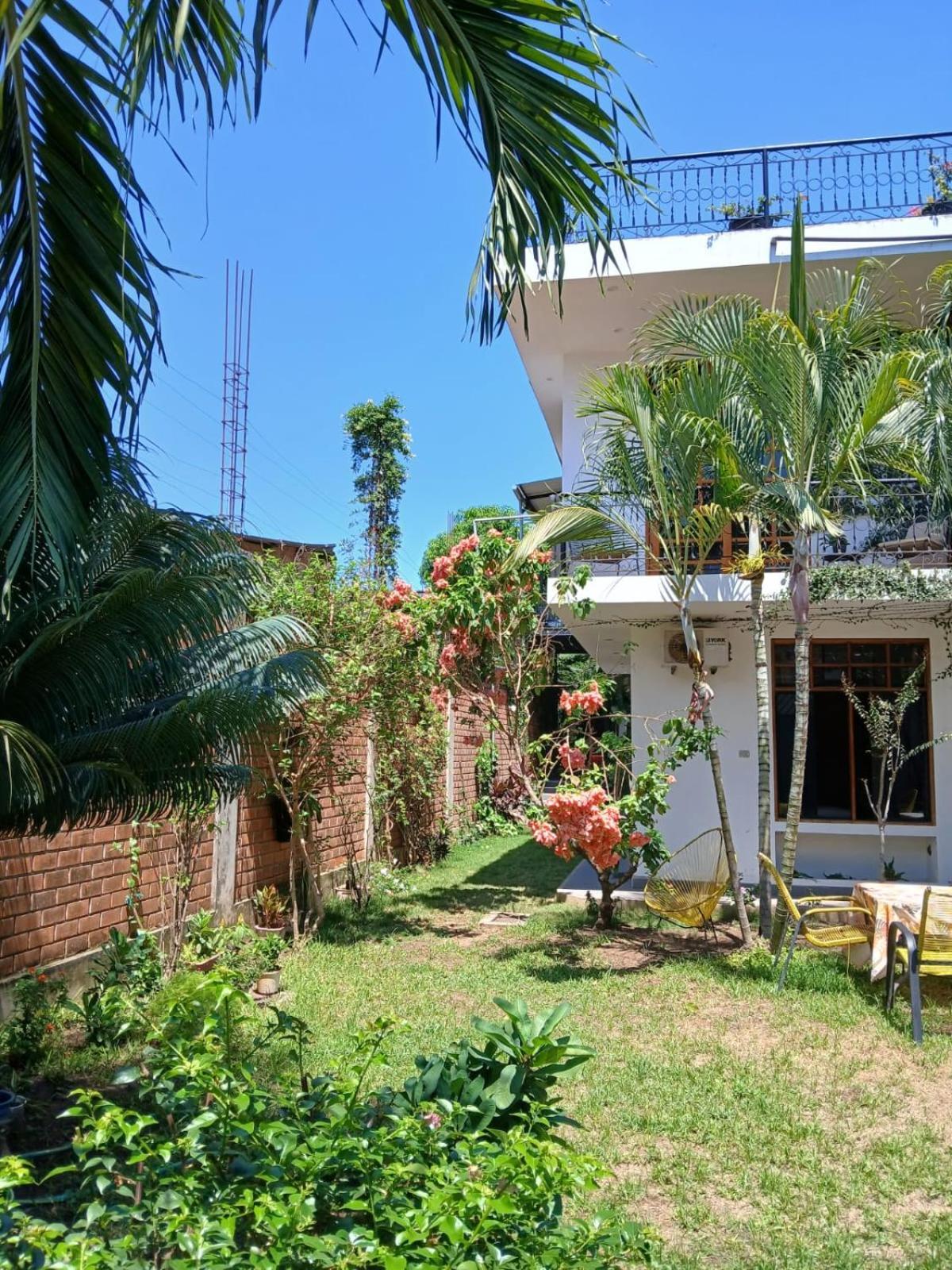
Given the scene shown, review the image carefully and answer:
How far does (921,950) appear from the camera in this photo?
6.43 meters

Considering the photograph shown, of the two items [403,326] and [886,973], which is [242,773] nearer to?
[886,973]

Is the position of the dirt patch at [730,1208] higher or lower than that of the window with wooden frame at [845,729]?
lower

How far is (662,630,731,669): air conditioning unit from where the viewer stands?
458 inches

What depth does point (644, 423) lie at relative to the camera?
27.4 feet

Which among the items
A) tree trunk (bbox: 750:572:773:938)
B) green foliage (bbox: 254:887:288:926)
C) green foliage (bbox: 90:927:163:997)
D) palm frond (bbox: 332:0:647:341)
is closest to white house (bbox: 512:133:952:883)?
tree trunk (bbox: 750:572:773:938)

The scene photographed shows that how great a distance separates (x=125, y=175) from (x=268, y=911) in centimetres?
728

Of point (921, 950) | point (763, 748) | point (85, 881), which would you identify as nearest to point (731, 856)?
point (763, 748)

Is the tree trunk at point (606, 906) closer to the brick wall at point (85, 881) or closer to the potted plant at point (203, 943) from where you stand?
the brick wall at point (85, 881)

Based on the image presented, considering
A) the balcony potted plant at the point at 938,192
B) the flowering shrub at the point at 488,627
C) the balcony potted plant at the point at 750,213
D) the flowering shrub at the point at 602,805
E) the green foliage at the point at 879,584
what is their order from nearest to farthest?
the flowering shrub at the point at 602,805, the flowering shrub at the point at 488,627, the green foliage at the point at 879,584, the balcony potted plant at the point at 938,192, the balcony potted plant at the point at 750,213

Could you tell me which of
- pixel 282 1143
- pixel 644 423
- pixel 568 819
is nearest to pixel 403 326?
pixel 644 423

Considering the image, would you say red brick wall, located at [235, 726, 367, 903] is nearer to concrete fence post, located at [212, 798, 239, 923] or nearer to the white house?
concrete fence post, located at [212, 798, 239, 923]

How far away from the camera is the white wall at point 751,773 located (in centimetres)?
1137

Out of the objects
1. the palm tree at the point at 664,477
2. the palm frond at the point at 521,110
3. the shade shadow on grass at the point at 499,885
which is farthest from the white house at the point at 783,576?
the palm frond at the point at 521,110

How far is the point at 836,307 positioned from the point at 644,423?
1781 millimetres
